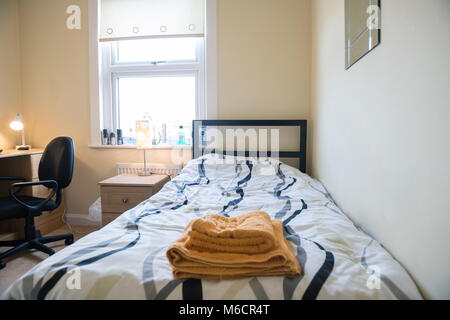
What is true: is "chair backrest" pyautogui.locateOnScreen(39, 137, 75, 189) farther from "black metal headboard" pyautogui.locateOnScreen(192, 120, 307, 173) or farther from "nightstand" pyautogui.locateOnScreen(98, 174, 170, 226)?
"black metal headboard" pyautogui.locateOnScreen(192, 120, 307, 173)

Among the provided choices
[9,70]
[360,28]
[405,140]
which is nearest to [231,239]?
[405,140]

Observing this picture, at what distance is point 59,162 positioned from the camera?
7.32 feet

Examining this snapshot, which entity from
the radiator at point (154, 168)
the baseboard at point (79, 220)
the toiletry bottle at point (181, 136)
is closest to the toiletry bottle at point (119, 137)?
the radiator at point (154, 168)

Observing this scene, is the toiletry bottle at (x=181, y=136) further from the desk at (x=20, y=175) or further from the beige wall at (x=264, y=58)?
the desk at (x=20, y=175)

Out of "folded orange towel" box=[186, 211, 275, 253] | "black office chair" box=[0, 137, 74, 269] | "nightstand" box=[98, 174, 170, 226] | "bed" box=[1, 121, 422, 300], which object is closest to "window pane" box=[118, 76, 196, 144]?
"nightstand" box=[98, 174, 170, 226]

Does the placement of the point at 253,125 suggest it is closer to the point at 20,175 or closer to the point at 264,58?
the point at 264,58

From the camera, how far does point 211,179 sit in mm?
2115

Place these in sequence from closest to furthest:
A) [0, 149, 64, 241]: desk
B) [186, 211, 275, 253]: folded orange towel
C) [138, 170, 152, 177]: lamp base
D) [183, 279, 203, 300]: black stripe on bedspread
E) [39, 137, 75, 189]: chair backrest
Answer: [183, 279, 203, 300]: black stripe on bedspread
[186, 211, 275, 253]: folded orange towel
[39, 137, 75, 189]: chair backrest
[0, 149, 64, 241]: desk
[138, 170, 152, 177]: lamp base

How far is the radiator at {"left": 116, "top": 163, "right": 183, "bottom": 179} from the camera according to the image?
9.27 ft

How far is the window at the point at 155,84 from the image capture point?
2.89 metres

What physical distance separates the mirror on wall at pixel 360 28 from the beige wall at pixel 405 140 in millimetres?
43

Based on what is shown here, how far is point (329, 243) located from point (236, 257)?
1.30 feet

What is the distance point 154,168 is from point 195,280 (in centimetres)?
219

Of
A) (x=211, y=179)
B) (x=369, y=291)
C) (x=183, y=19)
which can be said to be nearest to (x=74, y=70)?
(x=183, y=19)
